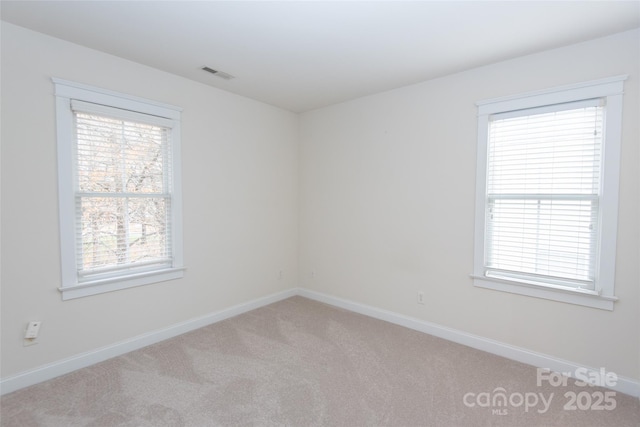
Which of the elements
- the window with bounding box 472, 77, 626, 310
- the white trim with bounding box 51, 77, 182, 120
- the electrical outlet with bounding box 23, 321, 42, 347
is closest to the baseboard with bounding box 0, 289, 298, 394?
the electrical outlet with bounding box 23, 321, 42, 347

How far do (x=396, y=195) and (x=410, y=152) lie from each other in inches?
19.5

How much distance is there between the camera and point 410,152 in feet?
11.0

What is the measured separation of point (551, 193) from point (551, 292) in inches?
32.4

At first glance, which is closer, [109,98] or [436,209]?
[109,98]

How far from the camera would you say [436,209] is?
319cm

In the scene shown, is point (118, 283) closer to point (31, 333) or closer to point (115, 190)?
point (31, 333)

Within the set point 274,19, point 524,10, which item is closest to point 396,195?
point 524,10

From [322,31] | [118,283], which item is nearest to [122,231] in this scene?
[118,283]

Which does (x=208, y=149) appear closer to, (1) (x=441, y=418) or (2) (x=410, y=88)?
(2) (x=410, y=88)

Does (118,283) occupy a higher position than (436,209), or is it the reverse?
(436,209)

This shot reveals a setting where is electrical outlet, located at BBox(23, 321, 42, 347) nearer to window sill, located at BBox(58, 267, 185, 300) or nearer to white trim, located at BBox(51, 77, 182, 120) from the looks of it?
window sill, located at BBox(58, 267, 185, 300)

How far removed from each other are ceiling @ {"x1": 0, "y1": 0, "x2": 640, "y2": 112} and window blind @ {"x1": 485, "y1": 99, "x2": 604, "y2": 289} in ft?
1.99

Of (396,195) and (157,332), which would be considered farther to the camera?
(396,195)

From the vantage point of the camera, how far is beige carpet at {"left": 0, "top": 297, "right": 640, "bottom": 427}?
6.59ft
